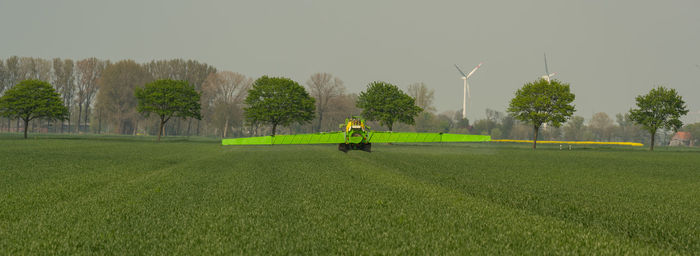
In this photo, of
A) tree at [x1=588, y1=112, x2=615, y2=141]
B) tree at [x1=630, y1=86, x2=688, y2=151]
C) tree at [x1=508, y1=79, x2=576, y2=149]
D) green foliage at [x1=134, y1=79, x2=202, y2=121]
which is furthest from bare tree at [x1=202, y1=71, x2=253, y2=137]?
tree at [x1=588, y1=112, x2=615, y2=141]

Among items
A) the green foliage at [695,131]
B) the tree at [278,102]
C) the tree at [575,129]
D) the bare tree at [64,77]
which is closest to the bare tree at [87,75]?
the bare tree at [64,77]

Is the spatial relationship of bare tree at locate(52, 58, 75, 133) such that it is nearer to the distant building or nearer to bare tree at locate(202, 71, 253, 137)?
bare tree at locate(202, 71, 253, 137)

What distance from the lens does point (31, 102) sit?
186 ft

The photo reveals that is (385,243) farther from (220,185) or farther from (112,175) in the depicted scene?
(112,175)

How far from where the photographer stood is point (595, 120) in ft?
607

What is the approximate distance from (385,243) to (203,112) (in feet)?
347

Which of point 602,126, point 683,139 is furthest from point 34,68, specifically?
point 683,139

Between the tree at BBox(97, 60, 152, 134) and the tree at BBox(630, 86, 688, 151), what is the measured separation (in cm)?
10855

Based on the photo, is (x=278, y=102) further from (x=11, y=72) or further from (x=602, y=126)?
(x=602, y=126)

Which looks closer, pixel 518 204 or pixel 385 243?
pixel 385 243

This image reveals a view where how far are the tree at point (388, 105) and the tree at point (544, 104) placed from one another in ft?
60.4

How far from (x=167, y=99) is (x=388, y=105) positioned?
4016 cm

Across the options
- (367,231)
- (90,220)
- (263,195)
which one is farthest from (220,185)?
(367,231)

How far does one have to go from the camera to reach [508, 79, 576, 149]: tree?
2448 inches
